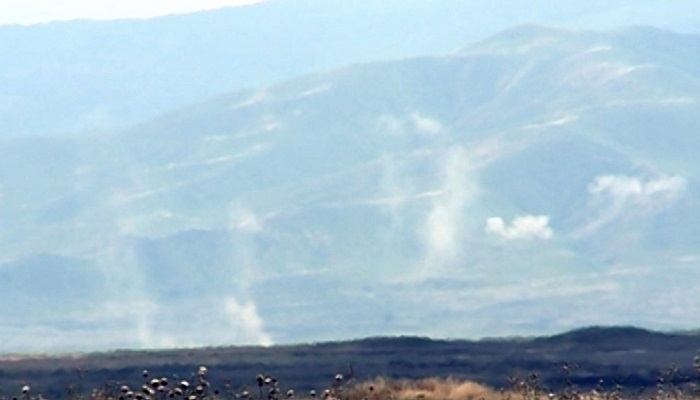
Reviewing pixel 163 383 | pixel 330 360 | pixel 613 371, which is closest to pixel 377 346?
pixel 330 360

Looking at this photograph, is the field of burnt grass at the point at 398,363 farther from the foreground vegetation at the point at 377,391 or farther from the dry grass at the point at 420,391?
the foreground vegetation at the point at 377,391

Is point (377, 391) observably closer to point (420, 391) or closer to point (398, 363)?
point (420, 391)

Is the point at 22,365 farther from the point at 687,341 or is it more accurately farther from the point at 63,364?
the point at 687,341

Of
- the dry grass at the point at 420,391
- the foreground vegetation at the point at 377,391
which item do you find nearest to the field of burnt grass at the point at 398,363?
the dry grass at the point at 420,391

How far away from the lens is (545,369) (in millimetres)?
52969

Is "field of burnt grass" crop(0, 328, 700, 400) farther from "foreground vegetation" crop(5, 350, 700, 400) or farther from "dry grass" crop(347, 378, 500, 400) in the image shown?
"foreground vegetation" crop(5, 350, 700, 400)

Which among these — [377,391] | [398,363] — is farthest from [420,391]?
[398,363]

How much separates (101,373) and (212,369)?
3.80 metres

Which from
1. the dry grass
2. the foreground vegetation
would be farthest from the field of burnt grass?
the foreground vegetation

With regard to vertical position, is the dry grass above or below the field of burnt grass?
below

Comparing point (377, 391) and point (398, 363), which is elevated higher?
point (398, 363)

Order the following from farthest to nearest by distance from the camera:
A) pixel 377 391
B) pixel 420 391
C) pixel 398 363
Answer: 1. pixel 398 363
2. pixel 420 391
3. pixel 377 391

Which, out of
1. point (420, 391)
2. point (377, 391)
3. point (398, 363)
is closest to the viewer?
point (377, 391)

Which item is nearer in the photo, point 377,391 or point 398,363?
point 377,391
